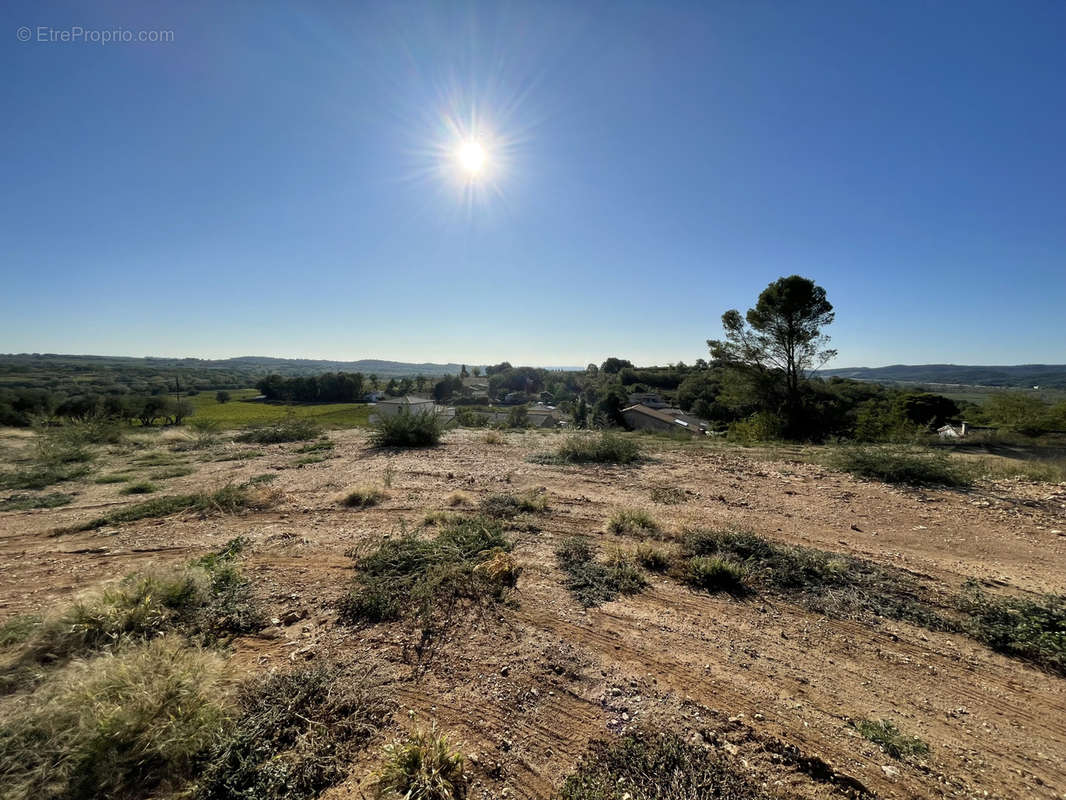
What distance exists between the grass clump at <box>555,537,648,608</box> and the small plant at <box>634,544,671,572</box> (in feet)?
0.40

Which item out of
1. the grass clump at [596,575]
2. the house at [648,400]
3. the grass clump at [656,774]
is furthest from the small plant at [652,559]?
the house at [648,400]

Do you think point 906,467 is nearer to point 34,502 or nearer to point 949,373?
point 34,502

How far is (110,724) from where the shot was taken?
178cm

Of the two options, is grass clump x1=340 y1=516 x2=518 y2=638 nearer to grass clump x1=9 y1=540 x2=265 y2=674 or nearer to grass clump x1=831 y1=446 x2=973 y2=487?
grass clump x1=9 y1=540 x2=265 y2=674

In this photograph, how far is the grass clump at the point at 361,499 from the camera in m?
5.62

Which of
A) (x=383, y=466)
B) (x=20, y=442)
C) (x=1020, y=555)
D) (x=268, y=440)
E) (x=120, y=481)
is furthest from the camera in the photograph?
(x=268, y=440)

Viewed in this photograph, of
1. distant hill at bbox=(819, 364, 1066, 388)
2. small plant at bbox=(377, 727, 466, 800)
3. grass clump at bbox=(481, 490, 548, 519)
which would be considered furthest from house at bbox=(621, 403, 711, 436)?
distant hill at bbox=(819, 364, 1066, 388)

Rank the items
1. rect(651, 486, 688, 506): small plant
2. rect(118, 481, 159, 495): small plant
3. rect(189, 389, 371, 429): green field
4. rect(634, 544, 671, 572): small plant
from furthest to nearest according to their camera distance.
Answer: rect(189, 389, 371, 429): green field < rect(118, 481, 159, 495): small plant < rect(651, 486, 688, 506): small plant < rect(634, 544, 671, 572): small plant

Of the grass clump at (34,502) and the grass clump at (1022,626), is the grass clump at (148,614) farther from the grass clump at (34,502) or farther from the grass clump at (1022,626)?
the grass clump at (1022,626)

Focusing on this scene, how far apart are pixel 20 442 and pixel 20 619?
1258 centimetres

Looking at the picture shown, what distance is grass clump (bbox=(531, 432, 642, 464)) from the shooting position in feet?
28.5

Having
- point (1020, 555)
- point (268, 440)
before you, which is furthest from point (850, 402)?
point (268, 440)

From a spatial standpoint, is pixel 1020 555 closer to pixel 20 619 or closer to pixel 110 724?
pixel 110 724

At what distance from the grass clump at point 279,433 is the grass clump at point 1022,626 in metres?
13.8
